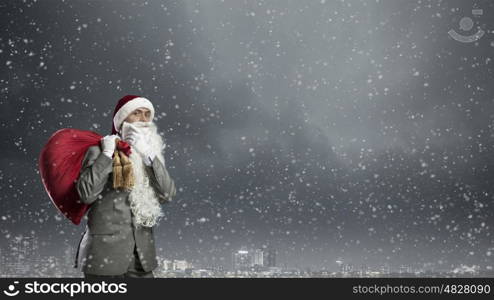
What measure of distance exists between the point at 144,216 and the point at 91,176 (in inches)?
25.1

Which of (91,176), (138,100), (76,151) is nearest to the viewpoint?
(91,176)

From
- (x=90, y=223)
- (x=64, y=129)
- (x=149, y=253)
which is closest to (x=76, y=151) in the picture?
(x=64, y=129)

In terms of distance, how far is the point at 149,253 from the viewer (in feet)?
16.3

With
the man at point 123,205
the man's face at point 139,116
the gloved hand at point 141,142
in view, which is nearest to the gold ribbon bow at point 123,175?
the man at point 123,205

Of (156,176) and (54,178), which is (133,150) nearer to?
(156,176)

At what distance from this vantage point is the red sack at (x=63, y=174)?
4.89 metres

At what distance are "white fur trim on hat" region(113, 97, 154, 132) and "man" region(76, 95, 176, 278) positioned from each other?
0.30ft

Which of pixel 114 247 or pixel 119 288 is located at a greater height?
pixel 114 247

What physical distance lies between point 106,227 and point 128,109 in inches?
49.1

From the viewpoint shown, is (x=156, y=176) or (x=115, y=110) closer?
(x=156, y=176)

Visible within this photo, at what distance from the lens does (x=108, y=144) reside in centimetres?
494

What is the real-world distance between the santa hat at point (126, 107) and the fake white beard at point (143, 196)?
0.21m

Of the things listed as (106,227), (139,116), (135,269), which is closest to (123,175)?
(106,227)

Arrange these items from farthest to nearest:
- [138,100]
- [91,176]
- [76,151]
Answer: [138,100] → [76,151] → [91,176]
